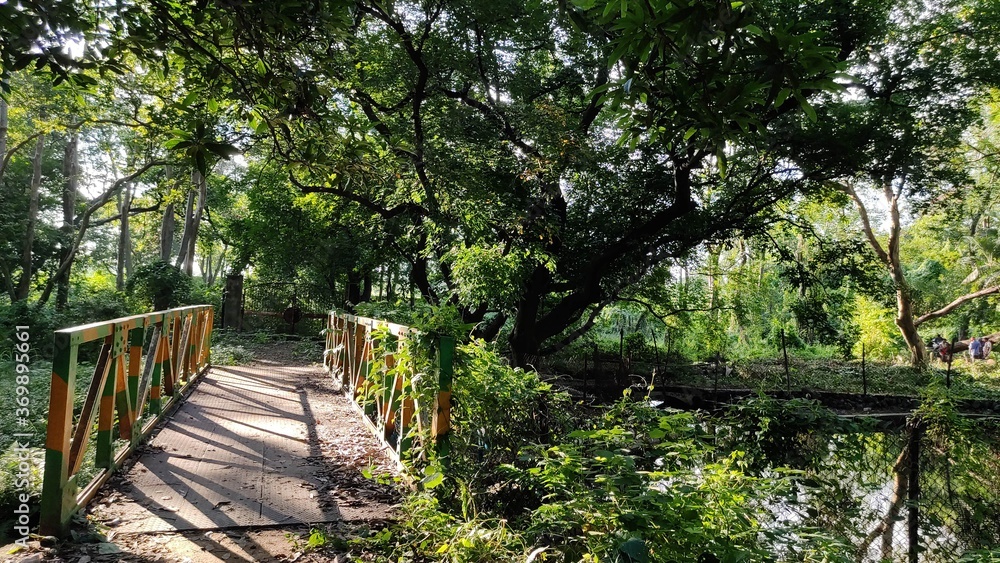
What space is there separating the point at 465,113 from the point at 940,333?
3255 cm

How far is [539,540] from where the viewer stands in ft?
8.05

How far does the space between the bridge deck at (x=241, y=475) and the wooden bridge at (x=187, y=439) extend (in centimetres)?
1

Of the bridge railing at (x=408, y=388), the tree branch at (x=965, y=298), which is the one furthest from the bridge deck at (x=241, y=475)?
the tree branch at (x=965, y=298)

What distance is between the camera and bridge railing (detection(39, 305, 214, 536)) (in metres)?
2.80

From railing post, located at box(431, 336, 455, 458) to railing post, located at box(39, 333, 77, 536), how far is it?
1931 millimetres

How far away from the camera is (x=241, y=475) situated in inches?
160

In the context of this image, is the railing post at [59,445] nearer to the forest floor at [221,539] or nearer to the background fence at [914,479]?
the forest floor at [221,539]

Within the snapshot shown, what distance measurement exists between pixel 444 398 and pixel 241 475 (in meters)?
1.83

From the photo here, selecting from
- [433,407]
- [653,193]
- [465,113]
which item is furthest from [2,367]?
[653,193]

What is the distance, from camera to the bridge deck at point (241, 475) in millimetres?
3309

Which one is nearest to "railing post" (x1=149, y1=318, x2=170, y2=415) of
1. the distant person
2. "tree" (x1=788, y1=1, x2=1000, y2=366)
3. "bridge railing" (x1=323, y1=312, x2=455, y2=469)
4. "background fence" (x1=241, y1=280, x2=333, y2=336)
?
"bridge railing" (x1=323, y1=312, x2=455, y2=469)

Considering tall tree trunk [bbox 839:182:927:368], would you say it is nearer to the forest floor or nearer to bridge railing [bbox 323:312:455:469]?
bridge railing [bbox 323:312:455:469]

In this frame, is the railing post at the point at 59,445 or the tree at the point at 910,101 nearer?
the railing post at the point at 59,445

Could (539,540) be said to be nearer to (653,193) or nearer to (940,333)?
(653,193)
